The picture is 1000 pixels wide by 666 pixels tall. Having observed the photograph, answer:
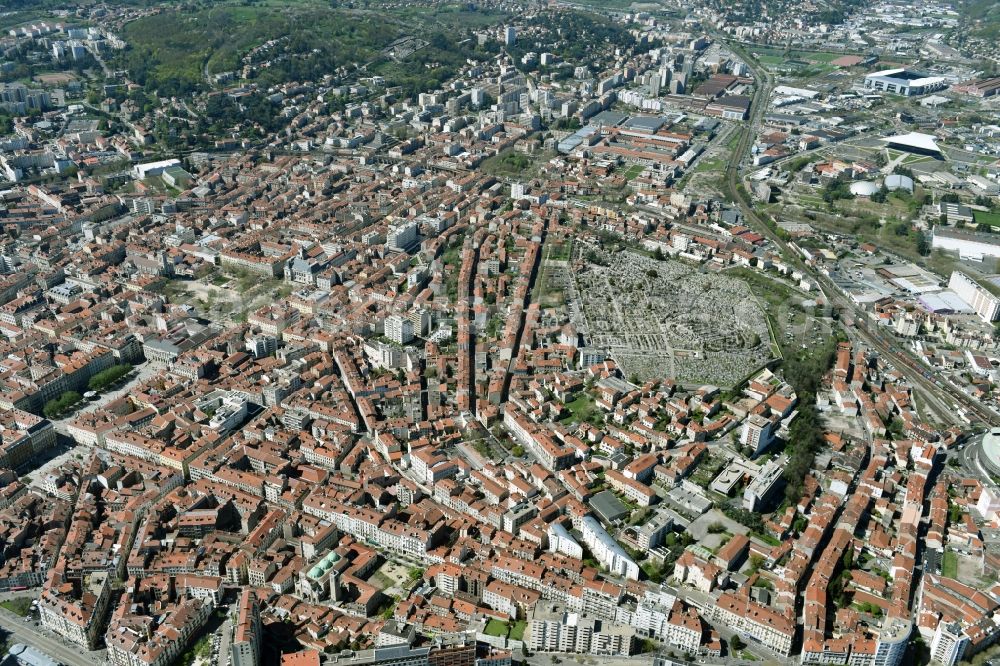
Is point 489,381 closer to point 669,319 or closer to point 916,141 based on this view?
point 669,319

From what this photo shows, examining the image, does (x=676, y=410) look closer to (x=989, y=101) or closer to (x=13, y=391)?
(x=13, y=391)

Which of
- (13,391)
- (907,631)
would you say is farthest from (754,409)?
(13,391)

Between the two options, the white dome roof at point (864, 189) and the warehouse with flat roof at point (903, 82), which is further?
the warehouse with flat roof at point (903, 82)

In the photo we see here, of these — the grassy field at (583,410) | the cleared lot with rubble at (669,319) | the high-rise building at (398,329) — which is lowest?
the cleared lot with rubble at (669,319)

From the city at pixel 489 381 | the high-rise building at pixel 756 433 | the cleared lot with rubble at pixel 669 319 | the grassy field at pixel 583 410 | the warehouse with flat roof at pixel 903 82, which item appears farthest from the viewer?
the warehouse with flat roof at pixel 903 82

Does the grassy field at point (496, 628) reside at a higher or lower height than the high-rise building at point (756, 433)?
higher

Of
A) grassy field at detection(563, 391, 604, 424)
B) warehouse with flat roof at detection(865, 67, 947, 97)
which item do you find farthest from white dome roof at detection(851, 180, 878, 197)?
grassy field at detection(563, 391, 604, 424)

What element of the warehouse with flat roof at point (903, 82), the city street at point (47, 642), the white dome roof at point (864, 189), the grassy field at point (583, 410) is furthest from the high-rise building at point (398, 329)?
the warehouse with flat roof at point (903, 82)

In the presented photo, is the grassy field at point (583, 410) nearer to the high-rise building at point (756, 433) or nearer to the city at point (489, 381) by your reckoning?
the city at point (489, 381)
